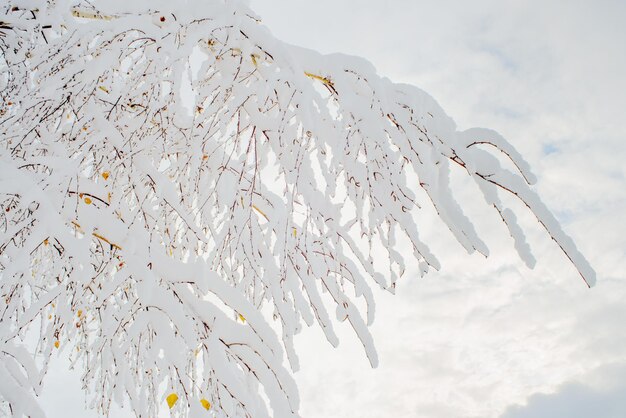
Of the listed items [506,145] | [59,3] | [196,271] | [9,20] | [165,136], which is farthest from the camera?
[9,20]

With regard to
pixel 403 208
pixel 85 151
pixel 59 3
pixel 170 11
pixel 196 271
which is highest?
pixel 59 3

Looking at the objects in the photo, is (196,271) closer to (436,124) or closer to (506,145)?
(436,124)

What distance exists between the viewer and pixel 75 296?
195 centimetres

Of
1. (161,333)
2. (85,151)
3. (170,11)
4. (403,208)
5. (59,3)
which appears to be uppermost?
(59,3)

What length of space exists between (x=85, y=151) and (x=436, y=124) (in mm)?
1330

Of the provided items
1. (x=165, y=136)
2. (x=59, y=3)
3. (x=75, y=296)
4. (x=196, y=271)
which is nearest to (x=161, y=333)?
(x=196, y=271)

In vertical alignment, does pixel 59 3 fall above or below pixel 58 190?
above

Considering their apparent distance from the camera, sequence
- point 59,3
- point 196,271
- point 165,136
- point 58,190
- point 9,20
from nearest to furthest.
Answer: point 196,271
point 58,190
point 165,136
point 59,3
point 9,20

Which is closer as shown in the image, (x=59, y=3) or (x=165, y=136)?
(x=165, y=136)

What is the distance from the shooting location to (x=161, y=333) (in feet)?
5.18

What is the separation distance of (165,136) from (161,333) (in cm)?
86

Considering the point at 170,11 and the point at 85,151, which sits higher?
the point at 170,11

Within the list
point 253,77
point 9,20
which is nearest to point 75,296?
point 253,77

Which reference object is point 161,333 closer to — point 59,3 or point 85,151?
point 85,151
